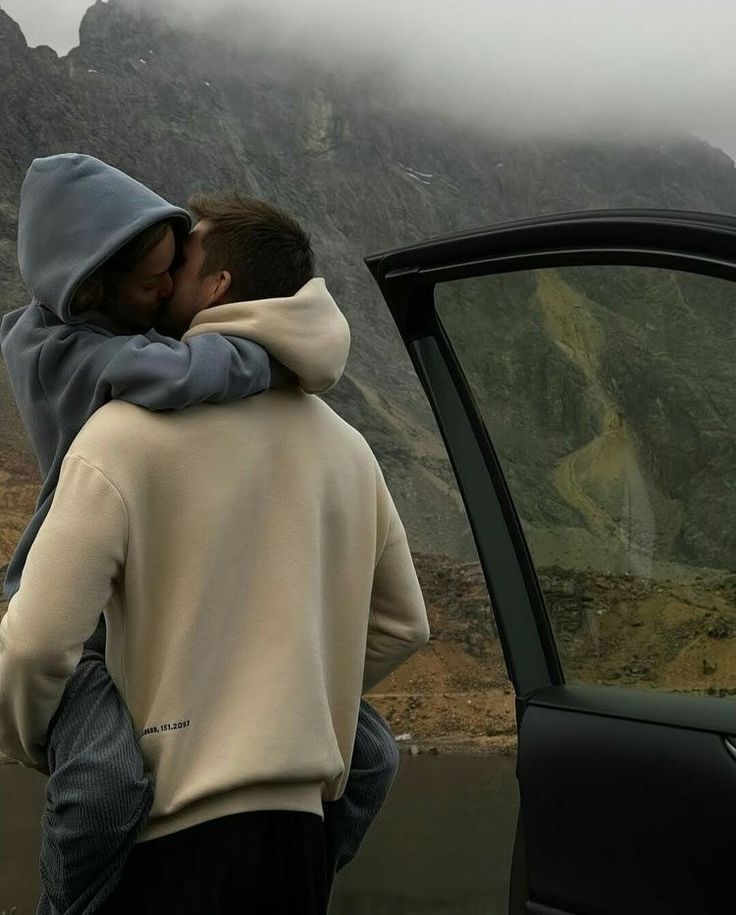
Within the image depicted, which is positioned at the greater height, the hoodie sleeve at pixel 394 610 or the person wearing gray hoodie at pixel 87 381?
the person wearing gray hoodie at pixel 87 381

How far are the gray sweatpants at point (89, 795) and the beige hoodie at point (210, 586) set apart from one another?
0.03 meters

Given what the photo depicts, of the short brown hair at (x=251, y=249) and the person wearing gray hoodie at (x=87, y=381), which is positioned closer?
the person wearing gray hoodie at (x=87, y=381)

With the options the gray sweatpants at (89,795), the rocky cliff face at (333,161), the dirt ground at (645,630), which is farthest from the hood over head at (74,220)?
the rocky cliff face at (333,161)

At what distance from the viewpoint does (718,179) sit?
9975 centimetres

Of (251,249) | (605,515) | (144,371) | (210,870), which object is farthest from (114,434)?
(605,515)

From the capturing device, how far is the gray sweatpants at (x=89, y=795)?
1585mm

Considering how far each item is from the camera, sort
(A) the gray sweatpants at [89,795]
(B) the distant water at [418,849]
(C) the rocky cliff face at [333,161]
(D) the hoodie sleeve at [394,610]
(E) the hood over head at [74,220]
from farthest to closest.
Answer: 1. (C) the rocky cliff face at [333,161]
2. (B) the distant water at [418,849]
3. (D) the hoodie sleeve at [394,610]
4. (E) the hood over head at [74,220]
5. (A) the gray sweatpants at [89,795]

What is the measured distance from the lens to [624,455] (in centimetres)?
194

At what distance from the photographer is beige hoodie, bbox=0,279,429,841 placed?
1591 millimetres

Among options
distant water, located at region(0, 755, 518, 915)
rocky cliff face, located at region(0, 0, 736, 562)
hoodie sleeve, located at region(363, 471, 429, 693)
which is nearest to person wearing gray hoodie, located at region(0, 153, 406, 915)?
hoodie sleeve, located at region(363, 471, 429, 693)

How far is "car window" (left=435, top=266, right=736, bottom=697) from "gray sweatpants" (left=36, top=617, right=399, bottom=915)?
2.63ft

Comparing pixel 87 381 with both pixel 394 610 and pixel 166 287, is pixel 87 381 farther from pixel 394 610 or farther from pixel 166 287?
pixel 394 610

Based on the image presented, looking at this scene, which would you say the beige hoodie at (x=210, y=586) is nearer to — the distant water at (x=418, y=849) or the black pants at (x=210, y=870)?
the black pants at (x=210, y=870)

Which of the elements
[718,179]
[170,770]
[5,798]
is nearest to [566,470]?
[170,770]
